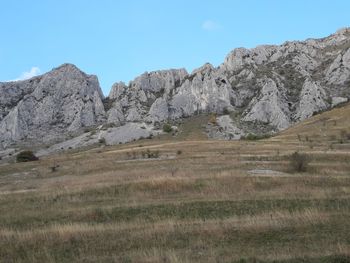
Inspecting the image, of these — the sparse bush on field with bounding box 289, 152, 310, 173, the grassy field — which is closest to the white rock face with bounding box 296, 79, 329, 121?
the sparse bush on field with bounding box 289, 152, 310, 173

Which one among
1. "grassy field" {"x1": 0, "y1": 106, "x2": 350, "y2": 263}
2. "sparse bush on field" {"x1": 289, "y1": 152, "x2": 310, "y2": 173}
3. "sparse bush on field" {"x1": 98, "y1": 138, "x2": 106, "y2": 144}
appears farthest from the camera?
"sparse bush on field" {"x1": 98, "y1": 138, "x2": 106, "y2": 144}

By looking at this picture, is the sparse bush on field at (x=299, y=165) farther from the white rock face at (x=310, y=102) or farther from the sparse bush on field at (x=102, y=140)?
the white rock face at (x=310, y=102)

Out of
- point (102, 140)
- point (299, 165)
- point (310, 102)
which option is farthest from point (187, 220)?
point (310, 102)

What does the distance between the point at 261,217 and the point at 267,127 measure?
176 m

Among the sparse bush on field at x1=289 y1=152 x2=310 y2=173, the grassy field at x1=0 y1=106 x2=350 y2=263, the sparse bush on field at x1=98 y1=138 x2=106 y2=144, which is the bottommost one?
the sparse bush on field at x1=98 y1=138 x2=106 y2=144

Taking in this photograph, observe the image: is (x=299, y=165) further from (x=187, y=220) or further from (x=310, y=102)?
(x=310, y=102)

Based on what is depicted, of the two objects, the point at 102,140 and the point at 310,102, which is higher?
the point at 310,102

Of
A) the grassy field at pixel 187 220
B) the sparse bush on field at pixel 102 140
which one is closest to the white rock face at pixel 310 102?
the sparse bush on field at pixel 102 140

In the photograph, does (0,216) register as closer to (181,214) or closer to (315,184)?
(181,214)

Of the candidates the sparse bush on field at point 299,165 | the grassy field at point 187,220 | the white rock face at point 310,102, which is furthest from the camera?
the white rock face at point 310,102

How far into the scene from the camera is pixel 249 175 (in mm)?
34250

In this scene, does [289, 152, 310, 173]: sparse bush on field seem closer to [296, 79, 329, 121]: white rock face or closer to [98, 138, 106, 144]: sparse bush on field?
[98, 138, 106, 144]: sparse bush on field

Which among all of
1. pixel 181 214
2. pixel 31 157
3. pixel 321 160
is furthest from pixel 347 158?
pixel 31 157

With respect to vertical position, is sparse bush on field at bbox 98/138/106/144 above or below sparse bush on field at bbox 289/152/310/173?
below
